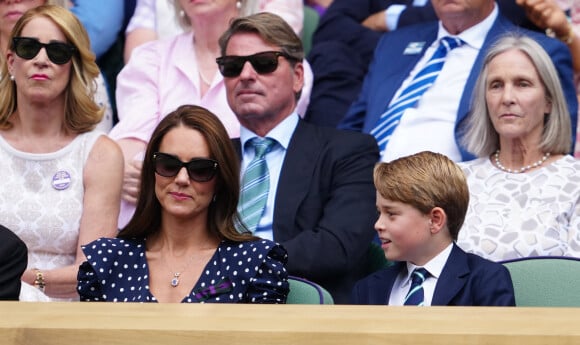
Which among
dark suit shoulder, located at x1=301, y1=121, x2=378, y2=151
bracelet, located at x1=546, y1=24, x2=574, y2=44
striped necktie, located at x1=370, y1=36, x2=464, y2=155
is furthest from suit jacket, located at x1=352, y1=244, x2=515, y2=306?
bracelet, located at x1=546, y1=24, x2=574, y2=44

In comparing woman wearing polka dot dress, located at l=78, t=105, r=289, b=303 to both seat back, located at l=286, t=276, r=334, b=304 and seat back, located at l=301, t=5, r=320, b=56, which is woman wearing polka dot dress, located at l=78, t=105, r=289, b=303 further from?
seat back, located at l=301, t=5, r=320, b=56

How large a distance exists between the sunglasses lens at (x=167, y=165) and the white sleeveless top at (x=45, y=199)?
2.07ft

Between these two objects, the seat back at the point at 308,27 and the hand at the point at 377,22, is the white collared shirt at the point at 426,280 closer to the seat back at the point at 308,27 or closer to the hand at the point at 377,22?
the hand at the point at 377,22

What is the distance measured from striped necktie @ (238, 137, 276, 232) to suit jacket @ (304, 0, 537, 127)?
2.70ft

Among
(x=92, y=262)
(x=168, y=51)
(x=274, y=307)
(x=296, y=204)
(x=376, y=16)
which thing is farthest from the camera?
(x=376, y=16)

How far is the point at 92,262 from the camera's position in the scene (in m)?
3.30

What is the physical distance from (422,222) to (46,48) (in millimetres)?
1431

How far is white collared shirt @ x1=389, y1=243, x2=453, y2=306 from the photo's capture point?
3348 millimetres

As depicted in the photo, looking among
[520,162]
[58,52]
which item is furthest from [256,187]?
[520,162]

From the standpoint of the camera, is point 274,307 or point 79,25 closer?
point 274,307

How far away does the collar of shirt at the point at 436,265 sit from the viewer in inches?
132

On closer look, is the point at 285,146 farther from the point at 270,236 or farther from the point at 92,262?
the point at 92,262

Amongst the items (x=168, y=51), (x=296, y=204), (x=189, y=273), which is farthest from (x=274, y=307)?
(x=168, y=51)

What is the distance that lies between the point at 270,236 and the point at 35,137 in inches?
33.1
